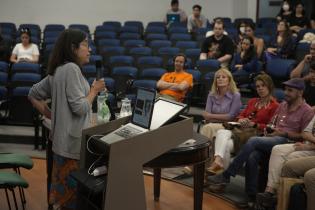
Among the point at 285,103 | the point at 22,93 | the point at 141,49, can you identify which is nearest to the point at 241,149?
the point at 285,103

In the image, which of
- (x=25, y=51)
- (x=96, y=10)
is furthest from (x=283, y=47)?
(x=96, y=10)

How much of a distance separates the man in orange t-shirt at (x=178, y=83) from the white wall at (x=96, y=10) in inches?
251

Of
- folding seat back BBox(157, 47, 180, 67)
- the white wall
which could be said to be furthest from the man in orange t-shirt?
the white wall

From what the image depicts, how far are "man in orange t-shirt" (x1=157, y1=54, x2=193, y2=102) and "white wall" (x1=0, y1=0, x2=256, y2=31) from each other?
20.9ft

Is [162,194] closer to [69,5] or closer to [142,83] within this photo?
[142,83]

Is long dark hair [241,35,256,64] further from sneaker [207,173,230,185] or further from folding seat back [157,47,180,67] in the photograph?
sneaker [207,173,230,185]

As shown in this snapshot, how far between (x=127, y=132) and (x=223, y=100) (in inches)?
99.6

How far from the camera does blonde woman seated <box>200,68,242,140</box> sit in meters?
5.29

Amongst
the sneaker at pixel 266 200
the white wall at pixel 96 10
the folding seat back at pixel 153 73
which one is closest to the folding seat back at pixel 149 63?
the folding seat back at pixel 153 73

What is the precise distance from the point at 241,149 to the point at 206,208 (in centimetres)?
68

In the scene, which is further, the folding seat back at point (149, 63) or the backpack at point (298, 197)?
the folding seat back at point (149, 63)

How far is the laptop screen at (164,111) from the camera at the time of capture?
3.07 meters

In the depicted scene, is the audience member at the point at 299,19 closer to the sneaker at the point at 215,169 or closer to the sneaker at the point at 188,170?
the sneaker at the point at 188,170

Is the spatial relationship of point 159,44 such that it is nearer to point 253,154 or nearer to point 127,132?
point 253,154
